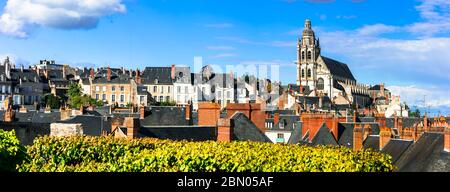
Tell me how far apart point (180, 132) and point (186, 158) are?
49.1ft

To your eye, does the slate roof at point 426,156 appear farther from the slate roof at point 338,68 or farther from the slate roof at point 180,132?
the slate roof at point 338,68

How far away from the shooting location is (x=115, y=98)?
392 feet

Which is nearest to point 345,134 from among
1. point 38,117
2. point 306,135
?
point 306,135

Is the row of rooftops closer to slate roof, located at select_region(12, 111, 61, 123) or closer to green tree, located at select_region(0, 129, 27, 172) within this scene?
green tree, located at select_region(0, 129, 27, 172)

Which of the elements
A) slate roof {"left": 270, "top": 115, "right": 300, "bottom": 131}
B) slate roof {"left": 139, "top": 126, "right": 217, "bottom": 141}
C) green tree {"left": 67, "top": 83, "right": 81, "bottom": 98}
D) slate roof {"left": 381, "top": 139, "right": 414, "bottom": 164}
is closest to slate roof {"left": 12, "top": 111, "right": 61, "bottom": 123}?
slate roof {"left": 270, "top": 115, "right": 300, "bottom": 131}

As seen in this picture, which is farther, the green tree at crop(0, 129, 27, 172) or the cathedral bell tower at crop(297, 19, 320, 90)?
the cathedral bell tower at crop(297, 19, 320, 90)

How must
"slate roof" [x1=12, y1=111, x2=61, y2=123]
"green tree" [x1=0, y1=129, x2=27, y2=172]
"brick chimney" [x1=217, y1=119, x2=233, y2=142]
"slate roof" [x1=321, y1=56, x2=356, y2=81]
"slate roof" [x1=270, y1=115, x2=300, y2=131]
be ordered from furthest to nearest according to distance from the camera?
"slate roof" [x1=321, y1=56, x2=356, y2=81] → "slate roof" [x1=270, y1=115, x2=300, y2=131] → "slate roof" [x1=12, y1=111, x2=61, y2=123] → "brick chimney" [x1=217, y1=119, x2=233, y2=142] → "green tree" [x1=0, y1=129, x2=27, y2=172]

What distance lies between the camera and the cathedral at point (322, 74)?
6314 inches

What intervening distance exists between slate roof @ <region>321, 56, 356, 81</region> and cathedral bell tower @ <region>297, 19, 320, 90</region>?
3452 mm

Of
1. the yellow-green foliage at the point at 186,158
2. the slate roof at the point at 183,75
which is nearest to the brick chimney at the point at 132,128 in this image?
the yellow-green foliage at the point at 186,158

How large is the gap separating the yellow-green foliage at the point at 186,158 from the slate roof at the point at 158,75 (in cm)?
10011

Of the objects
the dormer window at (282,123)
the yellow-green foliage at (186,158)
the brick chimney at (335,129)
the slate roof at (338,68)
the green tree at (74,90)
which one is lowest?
the dormer window at (282,123)

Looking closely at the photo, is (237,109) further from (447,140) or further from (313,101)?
(313,101)

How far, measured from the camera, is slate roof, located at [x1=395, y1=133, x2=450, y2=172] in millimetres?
21422
